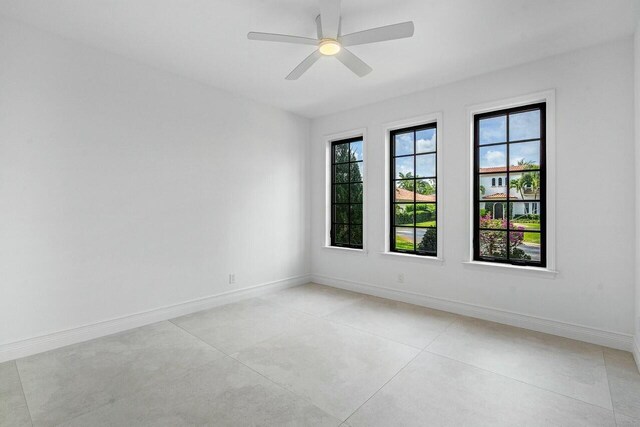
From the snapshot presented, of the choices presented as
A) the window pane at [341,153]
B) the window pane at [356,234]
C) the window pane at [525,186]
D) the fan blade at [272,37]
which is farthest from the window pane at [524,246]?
the fan blade at [272,37]

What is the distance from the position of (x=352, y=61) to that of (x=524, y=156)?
230cm

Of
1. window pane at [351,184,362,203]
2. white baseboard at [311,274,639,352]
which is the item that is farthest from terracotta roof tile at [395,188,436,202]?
white baseboard at [311,274,639,352]

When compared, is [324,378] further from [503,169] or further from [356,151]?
[356,151]

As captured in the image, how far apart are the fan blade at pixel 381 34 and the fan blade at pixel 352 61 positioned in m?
0.17

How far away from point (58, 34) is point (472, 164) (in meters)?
4.59

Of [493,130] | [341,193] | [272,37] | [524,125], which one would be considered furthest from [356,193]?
[272,37]

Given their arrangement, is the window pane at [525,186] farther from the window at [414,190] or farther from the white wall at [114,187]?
the white wall at [114,187]

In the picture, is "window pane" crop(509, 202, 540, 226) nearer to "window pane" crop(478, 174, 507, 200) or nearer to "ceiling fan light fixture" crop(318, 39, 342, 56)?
"window pane" crop(478, 174, 507, 200)

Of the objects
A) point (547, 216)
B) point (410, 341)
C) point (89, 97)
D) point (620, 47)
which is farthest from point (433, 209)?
point (89, 97)

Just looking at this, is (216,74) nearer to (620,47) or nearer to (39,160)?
(39,160)

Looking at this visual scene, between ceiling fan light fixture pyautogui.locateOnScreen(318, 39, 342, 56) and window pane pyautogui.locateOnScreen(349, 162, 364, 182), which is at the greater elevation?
ceiling fan light fixture pyautogui.locateOnScreen(318, 39, 342, 56)

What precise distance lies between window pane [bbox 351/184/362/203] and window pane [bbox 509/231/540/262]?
7.24 ft

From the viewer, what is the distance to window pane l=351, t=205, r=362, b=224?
5172 millimetres

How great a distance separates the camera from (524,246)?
145 inches
